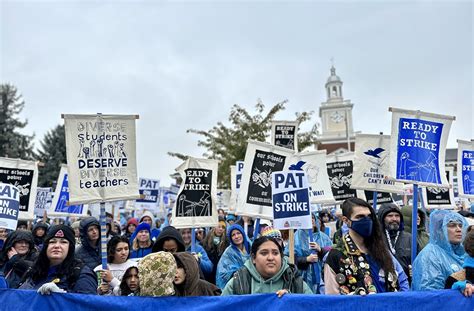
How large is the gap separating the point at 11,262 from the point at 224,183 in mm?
19883

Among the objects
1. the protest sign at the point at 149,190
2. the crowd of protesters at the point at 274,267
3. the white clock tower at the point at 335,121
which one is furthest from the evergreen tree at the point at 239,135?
the white clock tower at the point at 335,121

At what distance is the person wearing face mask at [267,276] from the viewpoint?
11.9 ft

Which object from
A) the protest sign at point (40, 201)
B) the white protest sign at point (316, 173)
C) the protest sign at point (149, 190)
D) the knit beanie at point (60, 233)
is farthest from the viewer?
the protest sign at point (149, 190)

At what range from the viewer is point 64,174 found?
995 centimetres

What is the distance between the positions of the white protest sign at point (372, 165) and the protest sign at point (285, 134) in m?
1.18

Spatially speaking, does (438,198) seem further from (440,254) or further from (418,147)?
(440,254)

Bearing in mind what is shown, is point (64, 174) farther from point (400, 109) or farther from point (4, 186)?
point (400, 109)

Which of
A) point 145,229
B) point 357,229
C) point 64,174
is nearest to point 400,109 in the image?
point 357,229

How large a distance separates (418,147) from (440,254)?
1.93 m

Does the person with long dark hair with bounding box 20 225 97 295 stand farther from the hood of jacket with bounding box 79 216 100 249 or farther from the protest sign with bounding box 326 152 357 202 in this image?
the protest sign with bounding box 326 152 357 202

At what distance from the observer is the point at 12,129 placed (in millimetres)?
41781

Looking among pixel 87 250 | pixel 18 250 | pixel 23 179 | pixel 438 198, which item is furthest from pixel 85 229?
pixel 438 198

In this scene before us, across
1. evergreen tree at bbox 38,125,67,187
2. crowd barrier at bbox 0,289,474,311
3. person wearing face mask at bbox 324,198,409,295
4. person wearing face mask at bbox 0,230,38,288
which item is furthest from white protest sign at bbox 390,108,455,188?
evergreen tree at bbox 38,125,67,187

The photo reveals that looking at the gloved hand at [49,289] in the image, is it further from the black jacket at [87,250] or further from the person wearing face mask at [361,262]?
the black jacket at [87,250]
